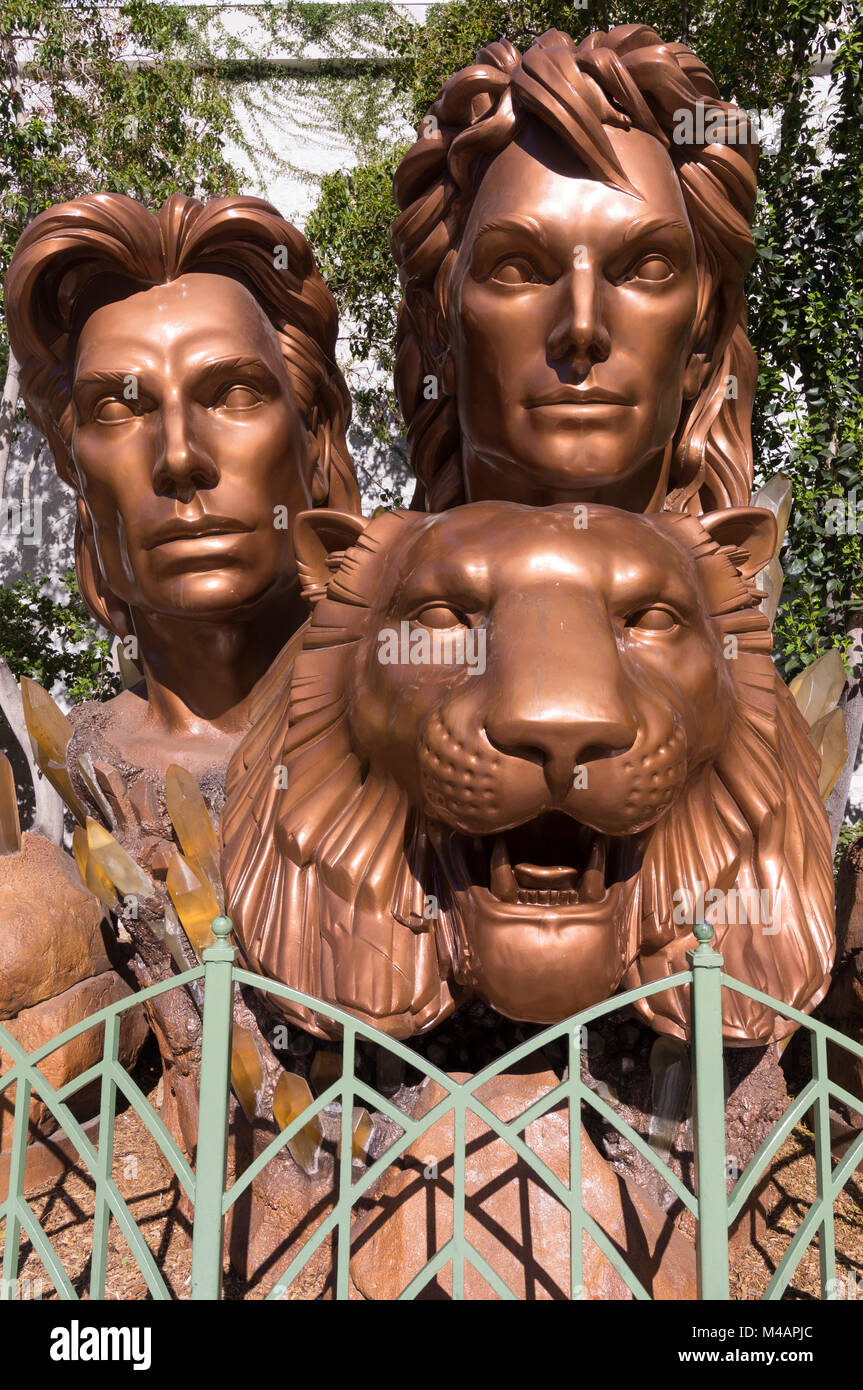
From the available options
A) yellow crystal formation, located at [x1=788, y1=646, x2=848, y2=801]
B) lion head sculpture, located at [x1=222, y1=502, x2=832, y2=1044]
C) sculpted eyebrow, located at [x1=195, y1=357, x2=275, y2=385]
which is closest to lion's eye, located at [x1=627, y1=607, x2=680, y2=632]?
lion head sculpture, located at [x1=222, y1=502, x2=832, y2=1044]

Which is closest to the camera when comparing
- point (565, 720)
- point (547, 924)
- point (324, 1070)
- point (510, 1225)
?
point (565, 720)

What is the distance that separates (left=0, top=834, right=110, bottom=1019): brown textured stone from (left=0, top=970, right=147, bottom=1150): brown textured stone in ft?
0.09

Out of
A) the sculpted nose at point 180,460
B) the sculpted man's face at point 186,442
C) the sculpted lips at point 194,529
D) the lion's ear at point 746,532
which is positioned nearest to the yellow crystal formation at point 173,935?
the sculpted man's face at point 186,442

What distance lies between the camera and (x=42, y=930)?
254 centimetres

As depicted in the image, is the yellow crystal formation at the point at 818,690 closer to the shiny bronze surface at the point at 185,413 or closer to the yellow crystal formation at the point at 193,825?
the shiny bronze surface at the point at 185,413

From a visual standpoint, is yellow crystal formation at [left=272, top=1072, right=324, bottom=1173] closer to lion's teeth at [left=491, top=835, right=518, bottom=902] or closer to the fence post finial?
lion's teeth at [left=491, top=835, right=518, bottom=902]

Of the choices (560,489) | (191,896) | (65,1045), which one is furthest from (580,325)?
(65,1045)

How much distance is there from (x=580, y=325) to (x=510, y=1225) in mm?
1546

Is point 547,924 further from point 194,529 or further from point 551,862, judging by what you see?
point 194,529

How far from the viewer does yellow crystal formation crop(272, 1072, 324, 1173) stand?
200 cm

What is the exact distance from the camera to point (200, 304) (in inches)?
92.5

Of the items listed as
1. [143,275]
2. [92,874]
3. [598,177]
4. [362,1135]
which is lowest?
[362,1135]

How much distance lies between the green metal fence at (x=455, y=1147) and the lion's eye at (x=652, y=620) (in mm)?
541
